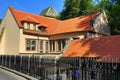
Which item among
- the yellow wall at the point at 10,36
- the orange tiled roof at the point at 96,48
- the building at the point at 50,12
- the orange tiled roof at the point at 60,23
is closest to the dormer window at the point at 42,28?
the orange tiled roof at the point at 60,23

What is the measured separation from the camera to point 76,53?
84.6 feet

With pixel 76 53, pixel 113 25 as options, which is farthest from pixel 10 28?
pixel 113 25

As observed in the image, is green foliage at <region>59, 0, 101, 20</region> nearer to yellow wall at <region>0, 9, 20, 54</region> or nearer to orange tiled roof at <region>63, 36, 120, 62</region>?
yellow wall at <region>0, 9, 20, 54</region>

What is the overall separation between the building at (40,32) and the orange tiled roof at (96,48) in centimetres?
457

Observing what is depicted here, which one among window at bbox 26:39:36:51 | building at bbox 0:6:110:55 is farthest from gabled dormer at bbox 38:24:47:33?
window at bbox 26:39:36:51

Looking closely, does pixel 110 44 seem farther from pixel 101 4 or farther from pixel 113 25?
pixel 101 4

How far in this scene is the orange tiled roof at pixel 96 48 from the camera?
22.6 meters

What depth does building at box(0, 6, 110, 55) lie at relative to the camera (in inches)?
1313

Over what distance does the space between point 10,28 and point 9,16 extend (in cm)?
207

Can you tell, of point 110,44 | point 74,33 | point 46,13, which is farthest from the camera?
point 46,13

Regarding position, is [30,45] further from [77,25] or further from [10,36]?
[77,25]

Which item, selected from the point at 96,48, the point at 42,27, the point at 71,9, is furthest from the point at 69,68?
the point at 71,9

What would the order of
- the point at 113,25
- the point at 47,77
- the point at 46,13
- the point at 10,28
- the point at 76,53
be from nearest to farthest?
1. the point at 47,77
2. the point at 76,53
3. the point at 10,28
4. the point at 113,25
5. the point at 46,13

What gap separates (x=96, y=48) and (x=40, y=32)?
13.4 metres
